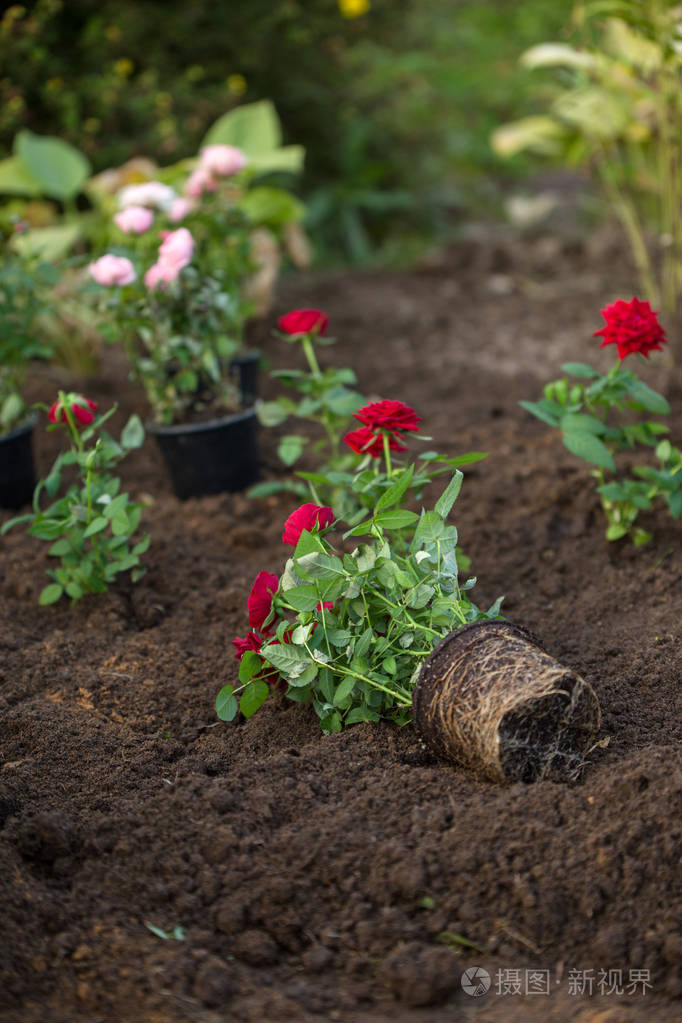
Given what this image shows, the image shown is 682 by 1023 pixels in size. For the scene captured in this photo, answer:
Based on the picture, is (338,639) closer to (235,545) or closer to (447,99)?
(235,545)

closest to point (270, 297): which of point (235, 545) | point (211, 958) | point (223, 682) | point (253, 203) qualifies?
point (253, 203)

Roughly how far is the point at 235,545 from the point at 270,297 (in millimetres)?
2087

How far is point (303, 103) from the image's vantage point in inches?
236

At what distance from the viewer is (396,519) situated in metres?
1.82

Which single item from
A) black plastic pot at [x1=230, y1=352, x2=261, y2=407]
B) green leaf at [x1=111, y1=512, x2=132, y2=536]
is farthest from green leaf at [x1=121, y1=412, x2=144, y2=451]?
black plastic pot at [x1=230, y1=352, x2=261, y2=407]

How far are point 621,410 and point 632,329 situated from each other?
203 millimetres

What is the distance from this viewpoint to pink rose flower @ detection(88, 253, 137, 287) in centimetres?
266

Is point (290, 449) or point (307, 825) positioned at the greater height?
point (290, 449)

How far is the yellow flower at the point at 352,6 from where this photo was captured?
5.91 meters

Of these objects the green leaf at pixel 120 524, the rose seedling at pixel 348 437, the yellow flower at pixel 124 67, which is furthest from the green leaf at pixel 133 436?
the yellow flower at pixel 124 67

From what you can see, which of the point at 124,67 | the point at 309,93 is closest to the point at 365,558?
the point at 124,67

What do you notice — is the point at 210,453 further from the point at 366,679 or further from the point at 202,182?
the point at 366,679

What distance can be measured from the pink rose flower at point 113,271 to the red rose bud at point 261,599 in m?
1.21

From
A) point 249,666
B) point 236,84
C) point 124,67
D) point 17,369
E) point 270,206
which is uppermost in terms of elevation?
point 124,67
